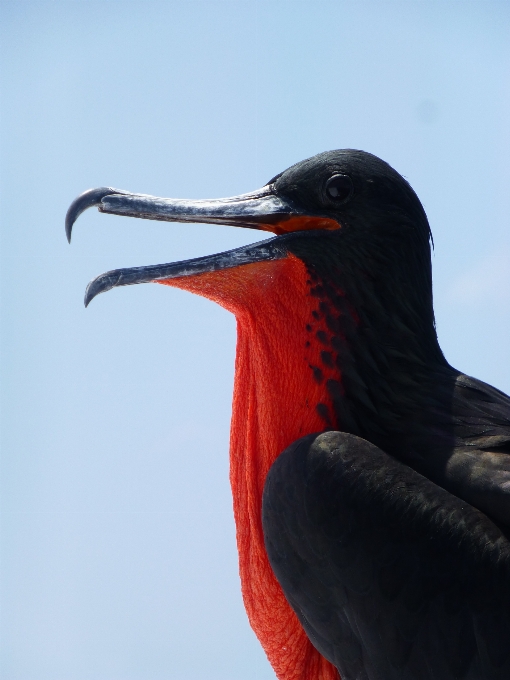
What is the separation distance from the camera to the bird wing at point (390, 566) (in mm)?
2678

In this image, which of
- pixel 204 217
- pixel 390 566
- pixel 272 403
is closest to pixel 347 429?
pixel 272 403

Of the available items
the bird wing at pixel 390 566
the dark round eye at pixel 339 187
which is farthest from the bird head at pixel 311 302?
the bird wing at pixel 390 566

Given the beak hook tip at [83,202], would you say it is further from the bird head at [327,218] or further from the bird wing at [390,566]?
the bird wing at [390,566]

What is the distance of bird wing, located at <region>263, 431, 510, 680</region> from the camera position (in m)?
→ 2.68

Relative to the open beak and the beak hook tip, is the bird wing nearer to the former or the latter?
the open beak

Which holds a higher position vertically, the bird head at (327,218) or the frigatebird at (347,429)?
the bird head at (327,218)

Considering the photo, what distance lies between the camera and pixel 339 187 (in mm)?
3238

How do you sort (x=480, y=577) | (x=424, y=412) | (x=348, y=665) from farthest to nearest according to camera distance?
(x=424, y=412) → (x=348, y=665) → (x=480, y=577)

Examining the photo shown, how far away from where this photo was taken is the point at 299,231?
3275mm

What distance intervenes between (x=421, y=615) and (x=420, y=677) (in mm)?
165

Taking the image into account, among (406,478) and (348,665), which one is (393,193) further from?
(348,665)

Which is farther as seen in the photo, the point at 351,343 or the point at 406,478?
the point at 351,343

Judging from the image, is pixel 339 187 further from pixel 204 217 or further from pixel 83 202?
pixel 83 202

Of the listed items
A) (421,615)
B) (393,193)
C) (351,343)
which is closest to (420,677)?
(421,615)
